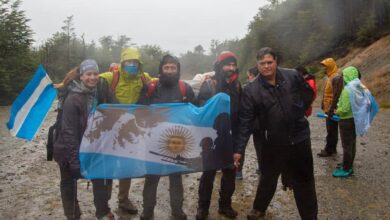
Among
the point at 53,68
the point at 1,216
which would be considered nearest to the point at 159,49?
the point at 53,68

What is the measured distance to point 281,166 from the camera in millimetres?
4617

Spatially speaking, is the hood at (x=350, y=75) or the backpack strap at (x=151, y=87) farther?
the hood at (x=350, y=75)

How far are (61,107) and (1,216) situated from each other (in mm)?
2342

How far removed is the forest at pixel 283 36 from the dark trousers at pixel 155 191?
2896cm

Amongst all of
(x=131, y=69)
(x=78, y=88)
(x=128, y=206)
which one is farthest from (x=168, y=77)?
(x=128, y=206)

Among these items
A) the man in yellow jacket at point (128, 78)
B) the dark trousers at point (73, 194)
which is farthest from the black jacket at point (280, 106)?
the dark trousers at point (73, 194)

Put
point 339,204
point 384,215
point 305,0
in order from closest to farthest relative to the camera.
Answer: point 384,215 < point 339,204 < point 305,0

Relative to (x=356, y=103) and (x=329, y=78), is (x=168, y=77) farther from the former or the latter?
(x=329, y=78)

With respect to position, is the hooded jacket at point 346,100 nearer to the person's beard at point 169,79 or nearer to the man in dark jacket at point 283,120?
the man in dark jacket at point 283,120

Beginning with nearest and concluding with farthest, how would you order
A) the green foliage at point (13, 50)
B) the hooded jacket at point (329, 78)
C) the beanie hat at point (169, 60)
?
the beanie hat at point (169, 60) < the hooded jacket at point (329, 78) < the green foliage at point (13, 50)

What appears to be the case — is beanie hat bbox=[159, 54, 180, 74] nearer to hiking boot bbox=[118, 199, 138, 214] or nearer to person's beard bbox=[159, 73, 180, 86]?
person's beard bbox=[159, 73, 180, 86]

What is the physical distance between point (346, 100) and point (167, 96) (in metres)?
3.77

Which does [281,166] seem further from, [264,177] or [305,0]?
[305,0]

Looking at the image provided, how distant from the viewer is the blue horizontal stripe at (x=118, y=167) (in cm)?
445
